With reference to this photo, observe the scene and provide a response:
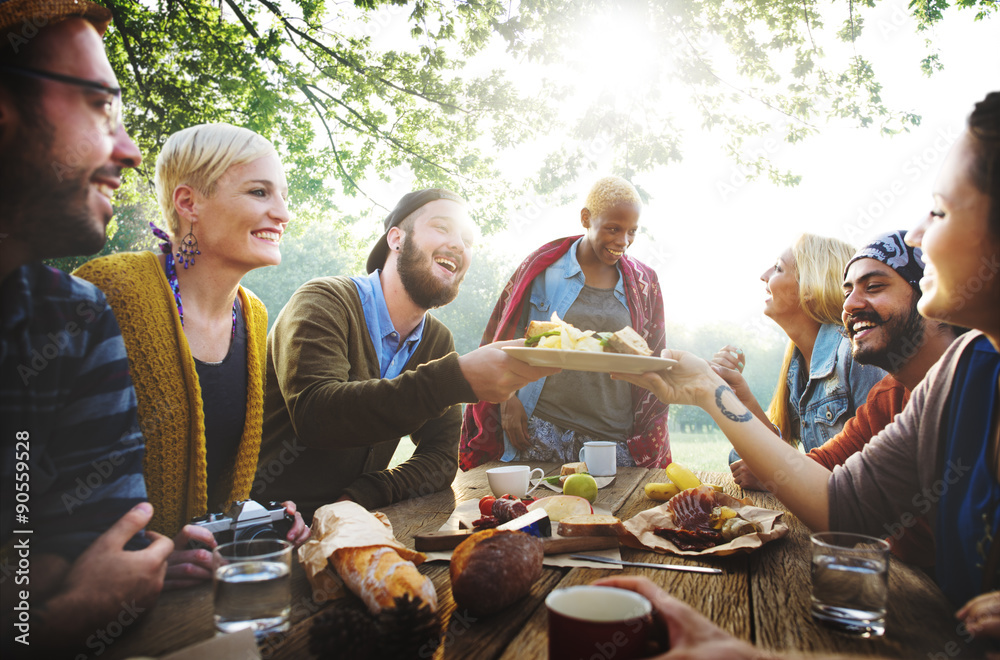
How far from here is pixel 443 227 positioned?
3.42 m

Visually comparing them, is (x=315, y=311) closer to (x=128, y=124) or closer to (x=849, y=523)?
(x=849, y=523)

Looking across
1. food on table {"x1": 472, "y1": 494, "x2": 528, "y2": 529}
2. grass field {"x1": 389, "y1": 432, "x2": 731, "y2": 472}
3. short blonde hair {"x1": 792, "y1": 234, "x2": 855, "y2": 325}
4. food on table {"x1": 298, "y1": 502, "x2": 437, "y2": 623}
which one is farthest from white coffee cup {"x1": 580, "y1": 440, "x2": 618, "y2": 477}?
grass field {"x1": 389, "y1": 432, "x2": 731, "y2": 472}

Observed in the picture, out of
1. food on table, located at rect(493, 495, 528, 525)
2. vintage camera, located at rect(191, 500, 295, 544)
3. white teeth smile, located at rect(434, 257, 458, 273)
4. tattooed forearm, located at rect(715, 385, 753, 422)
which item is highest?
white teeth smile, located at rect(434, 257, 458, 273)

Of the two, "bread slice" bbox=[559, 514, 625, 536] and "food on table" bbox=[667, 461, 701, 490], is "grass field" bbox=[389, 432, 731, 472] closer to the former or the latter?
"food on table" bbox=[667, 461, 701, 490]

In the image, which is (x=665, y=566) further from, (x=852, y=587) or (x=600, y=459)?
(x=600, y=459)

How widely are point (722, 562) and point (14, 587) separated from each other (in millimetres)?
1806

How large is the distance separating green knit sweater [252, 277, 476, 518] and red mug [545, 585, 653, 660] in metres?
1.42

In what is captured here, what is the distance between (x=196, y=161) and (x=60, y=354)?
108 cm

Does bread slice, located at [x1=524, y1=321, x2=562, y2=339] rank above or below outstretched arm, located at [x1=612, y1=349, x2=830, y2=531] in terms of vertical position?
above

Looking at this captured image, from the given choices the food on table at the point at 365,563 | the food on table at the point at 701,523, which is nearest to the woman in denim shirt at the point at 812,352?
the food on table at the point at 701,523

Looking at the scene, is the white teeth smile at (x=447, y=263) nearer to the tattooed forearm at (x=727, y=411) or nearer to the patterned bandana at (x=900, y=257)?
the tattooed forearm at (x=727, y=411)

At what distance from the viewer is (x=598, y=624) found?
0.91 meters

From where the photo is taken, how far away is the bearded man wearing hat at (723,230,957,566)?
2.35 meters

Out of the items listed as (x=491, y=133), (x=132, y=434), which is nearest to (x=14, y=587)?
(x=132, y=434)
